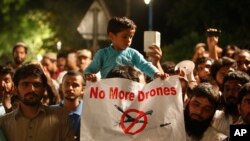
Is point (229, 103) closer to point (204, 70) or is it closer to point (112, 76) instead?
point (112, 76)

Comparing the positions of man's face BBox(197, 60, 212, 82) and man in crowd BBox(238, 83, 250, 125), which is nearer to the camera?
man in crowd BBox(238, 83, 250, 125)

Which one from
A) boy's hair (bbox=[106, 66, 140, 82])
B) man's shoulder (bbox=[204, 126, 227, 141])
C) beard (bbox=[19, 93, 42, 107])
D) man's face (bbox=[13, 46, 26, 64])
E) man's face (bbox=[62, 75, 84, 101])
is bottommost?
man's shoulder (bbox=[204, 126, 227, 141])

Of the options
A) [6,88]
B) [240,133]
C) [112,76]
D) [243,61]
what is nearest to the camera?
[240,133]

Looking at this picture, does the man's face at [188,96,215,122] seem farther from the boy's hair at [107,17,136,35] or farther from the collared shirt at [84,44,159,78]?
the boy's hair at [107,17,136,35]

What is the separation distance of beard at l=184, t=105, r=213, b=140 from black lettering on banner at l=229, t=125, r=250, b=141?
1.20 ft

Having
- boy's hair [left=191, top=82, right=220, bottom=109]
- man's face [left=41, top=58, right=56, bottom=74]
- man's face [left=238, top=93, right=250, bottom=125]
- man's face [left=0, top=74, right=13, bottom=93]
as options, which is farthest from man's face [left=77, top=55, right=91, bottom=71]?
man's face [left=238, top=93, right=250, bottom=125]

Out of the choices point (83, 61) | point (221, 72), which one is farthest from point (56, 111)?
point (83, 61)

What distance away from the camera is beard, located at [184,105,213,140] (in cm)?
600

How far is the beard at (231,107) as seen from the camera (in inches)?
253

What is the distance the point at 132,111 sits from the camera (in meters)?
5.84

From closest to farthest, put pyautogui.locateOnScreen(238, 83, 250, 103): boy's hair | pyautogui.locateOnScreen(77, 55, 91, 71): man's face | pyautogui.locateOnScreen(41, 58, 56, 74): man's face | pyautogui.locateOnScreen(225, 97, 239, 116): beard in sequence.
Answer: pyautogui.locateOnScreen(238, 83, 250, 103): boy's hair, pyautogui.locateOnScreen(225, 97, 239, 116): beard, pyautogui.locateOnScreen(77, 55, 91, 71): man's face, pyautogui.locateOnScreen(41, 58, 56, 74): man's face

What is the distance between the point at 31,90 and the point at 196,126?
139cm

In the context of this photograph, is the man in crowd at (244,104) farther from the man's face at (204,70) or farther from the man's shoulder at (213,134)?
the man's face at (204,70)

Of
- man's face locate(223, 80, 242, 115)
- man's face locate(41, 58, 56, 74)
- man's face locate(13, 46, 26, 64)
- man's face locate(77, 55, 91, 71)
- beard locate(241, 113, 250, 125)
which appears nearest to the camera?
beard locate(241, 113, 250, 125)
